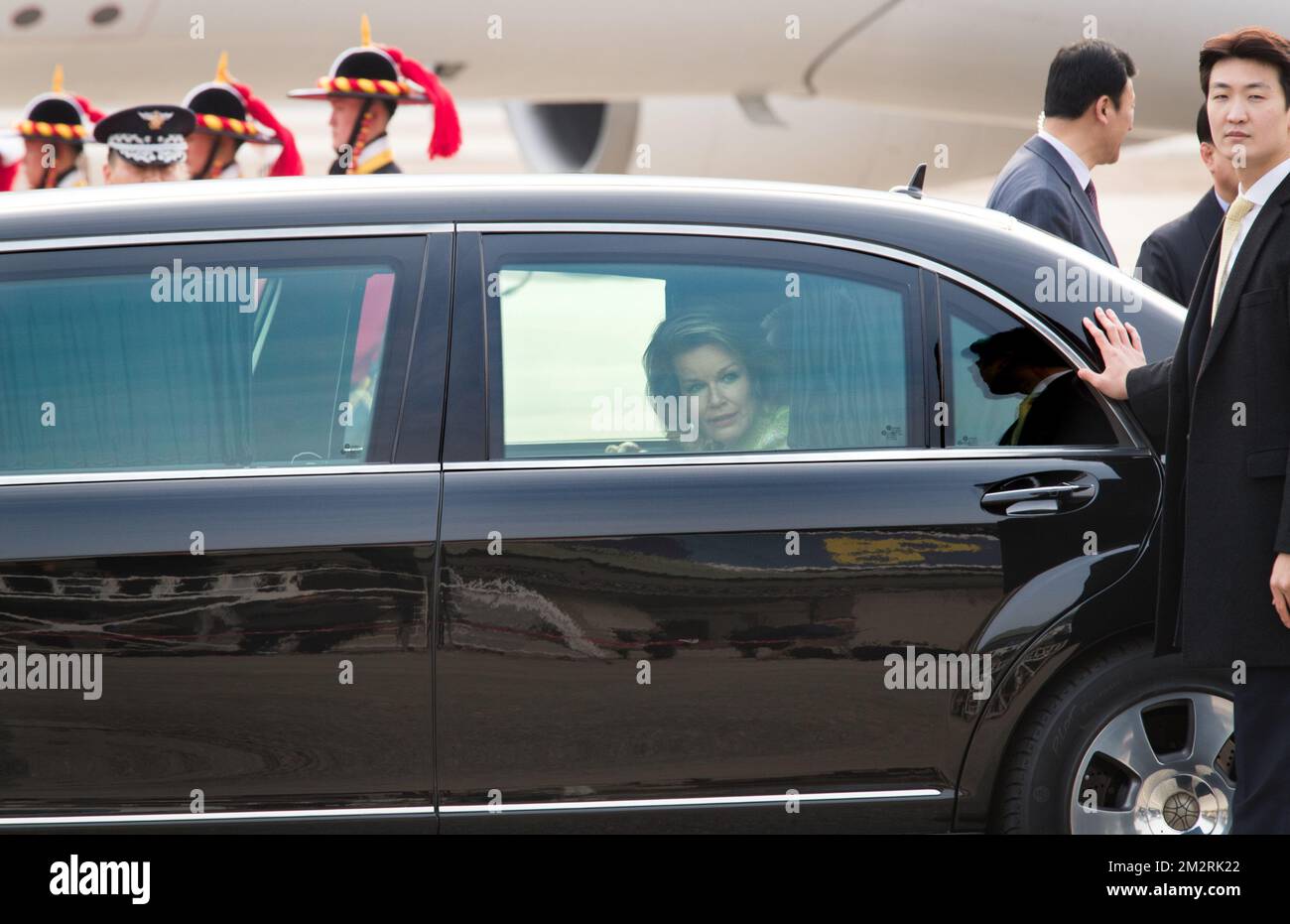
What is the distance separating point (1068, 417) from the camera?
310 centimetres

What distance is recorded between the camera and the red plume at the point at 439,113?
24.2 feet

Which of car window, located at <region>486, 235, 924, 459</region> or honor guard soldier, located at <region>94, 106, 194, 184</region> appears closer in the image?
car window, located at <region>486, 235, 924, 459</region>

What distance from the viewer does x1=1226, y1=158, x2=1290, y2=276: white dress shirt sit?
2.78m

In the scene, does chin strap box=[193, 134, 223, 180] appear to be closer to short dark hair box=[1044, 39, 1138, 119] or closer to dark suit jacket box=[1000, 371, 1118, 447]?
short dark hair box=[1044, 39, 1138, 119]

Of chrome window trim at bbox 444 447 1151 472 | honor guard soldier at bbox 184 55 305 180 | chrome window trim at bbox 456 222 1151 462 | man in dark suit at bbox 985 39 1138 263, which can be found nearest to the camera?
chrome window trim at bbox 444 447 1151 472

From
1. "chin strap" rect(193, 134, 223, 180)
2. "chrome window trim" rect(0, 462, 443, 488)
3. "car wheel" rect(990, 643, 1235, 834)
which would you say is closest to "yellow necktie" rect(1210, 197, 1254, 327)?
"car wheel" rect(990, 643, 1235, 834)

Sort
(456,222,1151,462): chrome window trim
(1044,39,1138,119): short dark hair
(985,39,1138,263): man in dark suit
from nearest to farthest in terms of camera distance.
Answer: (456,222,1151,462): chrome window trim → (985,39,1138,263): man in dark suit → (1044,39,1138,119): short dark hair

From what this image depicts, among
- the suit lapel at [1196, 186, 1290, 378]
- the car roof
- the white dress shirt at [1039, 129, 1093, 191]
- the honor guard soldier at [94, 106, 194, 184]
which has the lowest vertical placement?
the suit lapel at [1196, 186, 1290, 378]

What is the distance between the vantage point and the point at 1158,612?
2863mm

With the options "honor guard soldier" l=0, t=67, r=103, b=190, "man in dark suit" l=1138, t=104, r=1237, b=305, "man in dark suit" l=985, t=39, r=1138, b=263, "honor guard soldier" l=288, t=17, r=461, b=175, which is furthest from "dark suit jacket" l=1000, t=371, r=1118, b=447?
"honor guard soldier" l=0, t=67, r=103, b=190

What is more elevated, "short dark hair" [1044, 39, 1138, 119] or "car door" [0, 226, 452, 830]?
"short dark hair" [1044, 39, 1138, 119]

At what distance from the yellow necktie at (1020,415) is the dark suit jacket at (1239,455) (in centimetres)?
31
